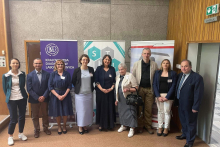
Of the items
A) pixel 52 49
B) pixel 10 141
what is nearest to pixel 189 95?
pixel 52 49

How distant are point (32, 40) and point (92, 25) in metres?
1.63

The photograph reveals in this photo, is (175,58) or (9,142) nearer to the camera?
(9,142)

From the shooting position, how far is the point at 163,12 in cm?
457

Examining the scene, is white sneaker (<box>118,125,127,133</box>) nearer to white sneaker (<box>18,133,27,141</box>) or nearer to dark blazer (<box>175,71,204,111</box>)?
dark blazer (<box>175,71,204,111</box>)

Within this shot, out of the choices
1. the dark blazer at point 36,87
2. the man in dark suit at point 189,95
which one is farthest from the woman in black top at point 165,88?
the dark blazer at point 36,87

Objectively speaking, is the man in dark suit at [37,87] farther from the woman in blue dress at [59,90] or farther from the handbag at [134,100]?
the handbag at [134,100]

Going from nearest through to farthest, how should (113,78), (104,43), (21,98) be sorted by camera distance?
(21,98), (113,78), (104,43)

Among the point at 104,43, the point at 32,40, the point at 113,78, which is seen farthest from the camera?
the point at 32,40

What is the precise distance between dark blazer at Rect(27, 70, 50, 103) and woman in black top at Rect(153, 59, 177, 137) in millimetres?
2242

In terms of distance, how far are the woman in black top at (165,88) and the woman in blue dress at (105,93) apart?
3.03 feet

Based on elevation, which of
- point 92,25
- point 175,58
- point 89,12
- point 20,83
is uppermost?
point 89,12

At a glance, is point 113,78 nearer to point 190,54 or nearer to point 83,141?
point 83,141

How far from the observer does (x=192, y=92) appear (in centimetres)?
297

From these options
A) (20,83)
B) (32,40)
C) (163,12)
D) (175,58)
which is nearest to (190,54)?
(175,58)
